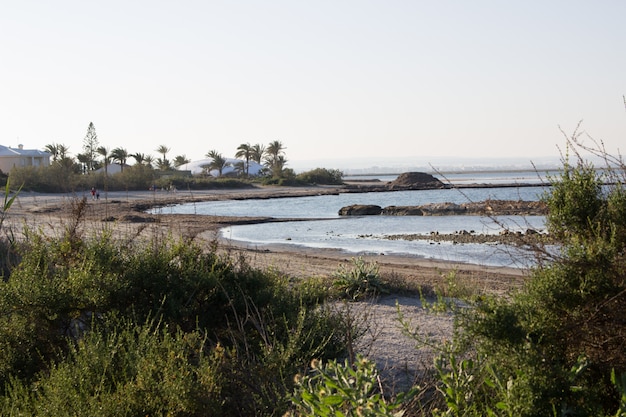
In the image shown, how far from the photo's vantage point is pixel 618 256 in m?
4.16

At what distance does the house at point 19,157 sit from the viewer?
7338cm

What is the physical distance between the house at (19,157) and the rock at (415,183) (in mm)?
37924

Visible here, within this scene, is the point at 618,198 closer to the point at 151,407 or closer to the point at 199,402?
the point at 199,402

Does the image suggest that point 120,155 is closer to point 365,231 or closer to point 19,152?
point 19,152

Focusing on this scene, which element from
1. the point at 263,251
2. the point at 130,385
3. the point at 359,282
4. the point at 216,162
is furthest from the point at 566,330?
the point at 216,162

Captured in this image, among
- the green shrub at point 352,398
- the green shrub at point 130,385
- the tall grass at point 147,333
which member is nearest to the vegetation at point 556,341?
the green shrub at point 352,398

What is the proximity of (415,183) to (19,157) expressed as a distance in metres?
43.1

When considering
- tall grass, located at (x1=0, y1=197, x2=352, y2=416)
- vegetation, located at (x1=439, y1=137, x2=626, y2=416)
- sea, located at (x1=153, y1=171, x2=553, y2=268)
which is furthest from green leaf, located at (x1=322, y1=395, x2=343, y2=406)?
sea, located at (x1=153, y1=171, x2=553, y2=268)

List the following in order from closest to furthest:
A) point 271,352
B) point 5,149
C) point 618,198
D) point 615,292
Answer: point 615,292, point 618,198, point 271,352, point 5,149

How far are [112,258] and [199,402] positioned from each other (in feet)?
8.48

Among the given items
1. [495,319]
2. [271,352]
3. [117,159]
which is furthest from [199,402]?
[117,159]

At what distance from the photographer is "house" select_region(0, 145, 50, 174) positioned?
73.4m

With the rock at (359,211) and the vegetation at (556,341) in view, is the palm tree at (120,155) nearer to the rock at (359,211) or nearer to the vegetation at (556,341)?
the rock at (359,211)

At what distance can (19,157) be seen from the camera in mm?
73625
